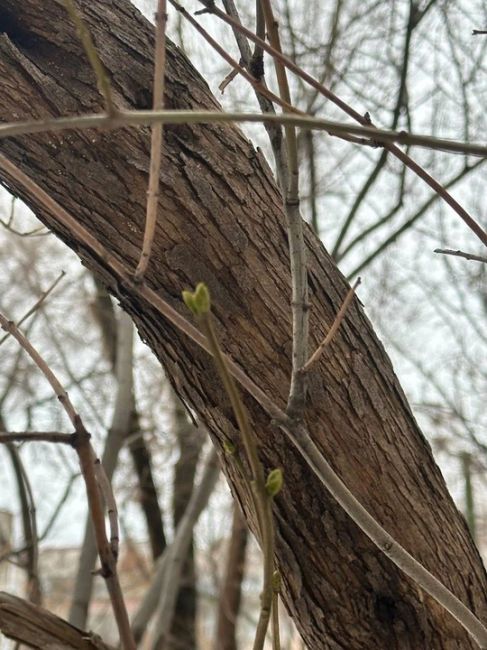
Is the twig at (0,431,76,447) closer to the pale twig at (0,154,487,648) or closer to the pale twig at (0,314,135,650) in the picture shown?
the pale twig at (0,314,135,650)

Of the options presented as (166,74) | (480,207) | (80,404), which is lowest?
(166,74)

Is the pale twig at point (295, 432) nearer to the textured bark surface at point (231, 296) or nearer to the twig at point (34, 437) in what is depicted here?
the twig at point (34, 437)

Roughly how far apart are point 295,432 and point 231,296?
0.40m

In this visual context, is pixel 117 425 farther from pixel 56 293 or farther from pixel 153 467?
pixel 153 467

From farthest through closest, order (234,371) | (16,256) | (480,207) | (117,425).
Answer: (16,256) < (480,207) < (117,425) < (234,371)

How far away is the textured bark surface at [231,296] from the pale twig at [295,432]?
0.30 meters

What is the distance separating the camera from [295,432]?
2.41 ft

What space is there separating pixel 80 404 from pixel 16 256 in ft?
4.19

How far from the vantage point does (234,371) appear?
0.69 m

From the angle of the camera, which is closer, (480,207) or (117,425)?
(117,425)

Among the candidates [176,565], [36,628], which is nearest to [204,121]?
[36,628]

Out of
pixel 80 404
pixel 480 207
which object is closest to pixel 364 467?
pixel 480 207

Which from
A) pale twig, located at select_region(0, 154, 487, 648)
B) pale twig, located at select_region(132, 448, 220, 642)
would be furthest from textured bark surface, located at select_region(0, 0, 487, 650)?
pale twig, located at select_region(132, 448, 220, 642)

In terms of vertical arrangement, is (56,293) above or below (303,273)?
above
